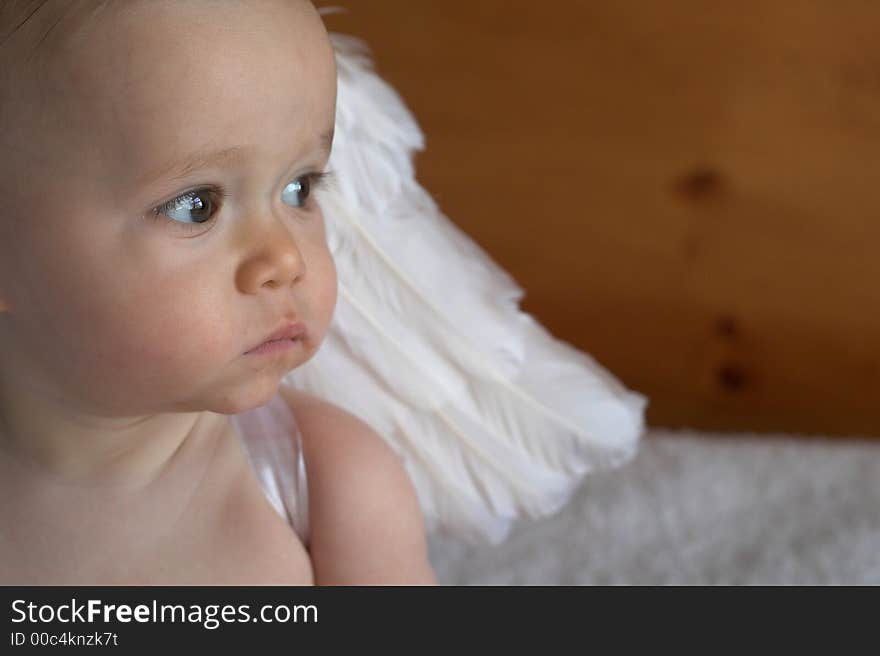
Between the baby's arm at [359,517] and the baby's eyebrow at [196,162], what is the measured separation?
0.98 ft

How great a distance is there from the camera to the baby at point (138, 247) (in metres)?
0.70

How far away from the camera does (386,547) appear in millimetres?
945

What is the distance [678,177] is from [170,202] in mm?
888

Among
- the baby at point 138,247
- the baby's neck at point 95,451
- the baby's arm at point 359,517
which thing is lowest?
the baby's arm at point 359,517

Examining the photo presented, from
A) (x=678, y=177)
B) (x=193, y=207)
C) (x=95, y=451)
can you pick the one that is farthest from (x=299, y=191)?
(x=678, y=177)

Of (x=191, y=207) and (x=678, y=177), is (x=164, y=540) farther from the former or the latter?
(x=678, y=177)

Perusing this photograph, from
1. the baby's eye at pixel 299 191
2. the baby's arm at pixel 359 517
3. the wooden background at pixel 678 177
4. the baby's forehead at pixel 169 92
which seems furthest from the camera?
the wooden background at pixel 678 177

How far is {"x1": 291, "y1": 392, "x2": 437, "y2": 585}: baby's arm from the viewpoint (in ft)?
3.09

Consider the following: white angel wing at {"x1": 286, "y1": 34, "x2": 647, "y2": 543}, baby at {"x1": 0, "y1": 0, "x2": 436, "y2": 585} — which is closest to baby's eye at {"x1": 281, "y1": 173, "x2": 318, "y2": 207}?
baby at {"x1": 0, "y1": 0, "x2": 436, "y2": 585}

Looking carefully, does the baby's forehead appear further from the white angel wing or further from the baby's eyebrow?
the white angel wing

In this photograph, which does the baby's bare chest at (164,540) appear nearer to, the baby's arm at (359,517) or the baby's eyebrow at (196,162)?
the baby's arm at (359,517)

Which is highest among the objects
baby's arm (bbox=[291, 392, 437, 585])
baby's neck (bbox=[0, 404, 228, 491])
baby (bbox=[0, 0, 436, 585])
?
baby (bbox=[0, 0, 436, 585])

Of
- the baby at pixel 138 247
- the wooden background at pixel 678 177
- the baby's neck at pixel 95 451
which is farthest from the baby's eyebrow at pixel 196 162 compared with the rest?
the wooden background at pixel 678 177
